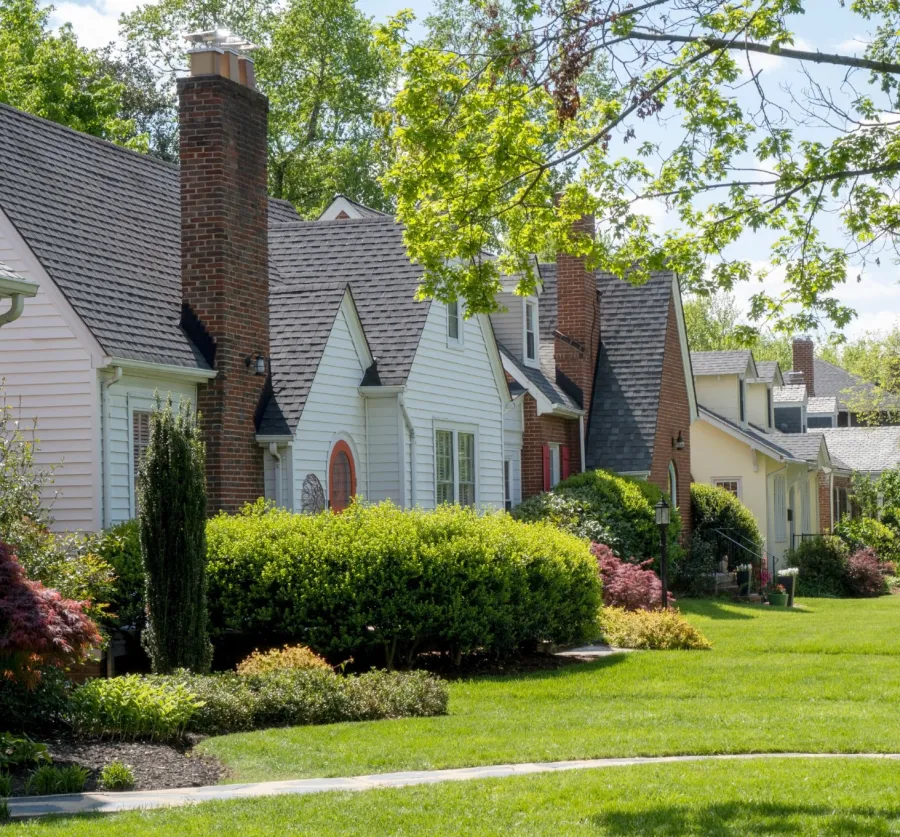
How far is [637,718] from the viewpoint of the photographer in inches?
498

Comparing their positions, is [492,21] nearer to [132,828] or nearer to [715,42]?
[715,42]

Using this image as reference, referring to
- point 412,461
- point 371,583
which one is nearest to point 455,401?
point 412,461

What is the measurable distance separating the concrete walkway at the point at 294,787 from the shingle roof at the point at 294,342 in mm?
9236

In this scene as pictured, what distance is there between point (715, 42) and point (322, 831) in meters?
7.12

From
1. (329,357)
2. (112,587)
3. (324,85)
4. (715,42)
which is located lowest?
(112,587)

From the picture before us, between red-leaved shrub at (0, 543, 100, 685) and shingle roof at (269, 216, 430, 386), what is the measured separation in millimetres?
10786

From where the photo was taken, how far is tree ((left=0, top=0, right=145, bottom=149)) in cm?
3453

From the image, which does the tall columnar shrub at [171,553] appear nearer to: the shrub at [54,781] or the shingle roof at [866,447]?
the shrub at [54,781]

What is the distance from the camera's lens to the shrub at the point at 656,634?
18922 millimetres

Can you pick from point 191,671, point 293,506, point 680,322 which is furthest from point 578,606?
point 680,322

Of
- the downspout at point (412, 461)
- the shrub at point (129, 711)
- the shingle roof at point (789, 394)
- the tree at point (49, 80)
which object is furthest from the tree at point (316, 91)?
the shrub at point (129, 711)

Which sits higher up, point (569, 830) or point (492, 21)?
point (492, 21)

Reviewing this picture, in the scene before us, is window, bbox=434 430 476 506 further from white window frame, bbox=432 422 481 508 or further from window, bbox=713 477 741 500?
window, bbox=713 477 741 500

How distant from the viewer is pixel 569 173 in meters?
13.2
